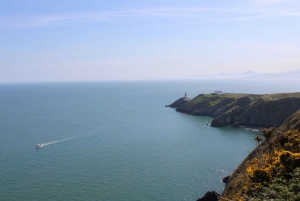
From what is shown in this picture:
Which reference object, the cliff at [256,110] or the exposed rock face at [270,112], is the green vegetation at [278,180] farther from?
the cliff at [256,110]

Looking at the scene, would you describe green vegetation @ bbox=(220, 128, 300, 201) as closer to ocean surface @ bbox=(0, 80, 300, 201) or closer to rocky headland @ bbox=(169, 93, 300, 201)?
rocky headland @ bbox=(169, 93, 300, 201)

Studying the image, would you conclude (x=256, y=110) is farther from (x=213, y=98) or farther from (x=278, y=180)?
(x=278, y=180)

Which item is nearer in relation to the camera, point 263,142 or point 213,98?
point 263,142

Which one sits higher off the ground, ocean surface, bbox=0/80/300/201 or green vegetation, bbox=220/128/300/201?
green vegetation, bbox=220/128/300/201

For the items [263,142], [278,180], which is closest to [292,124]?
[263,142]

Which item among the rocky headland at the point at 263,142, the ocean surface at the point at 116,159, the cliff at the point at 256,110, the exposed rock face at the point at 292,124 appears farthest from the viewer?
the cliff at the point at 256,110

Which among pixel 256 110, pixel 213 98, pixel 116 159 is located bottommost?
pixel 116 159

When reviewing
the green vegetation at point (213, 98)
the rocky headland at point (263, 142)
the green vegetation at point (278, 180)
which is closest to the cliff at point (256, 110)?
the rocky headland at point (263, 142)

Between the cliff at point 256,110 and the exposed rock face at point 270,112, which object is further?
the cliff at point 256,110

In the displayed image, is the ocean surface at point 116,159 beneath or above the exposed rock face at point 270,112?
beneath

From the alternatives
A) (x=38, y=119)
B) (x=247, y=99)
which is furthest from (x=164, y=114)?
(x=38, y=119)

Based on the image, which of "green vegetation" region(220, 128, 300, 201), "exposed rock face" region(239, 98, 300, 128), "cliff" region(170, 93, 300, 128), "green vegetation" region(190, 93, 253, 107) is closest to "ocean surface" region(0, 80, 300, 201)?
"cliff" region(170, 93, 300, 128)
